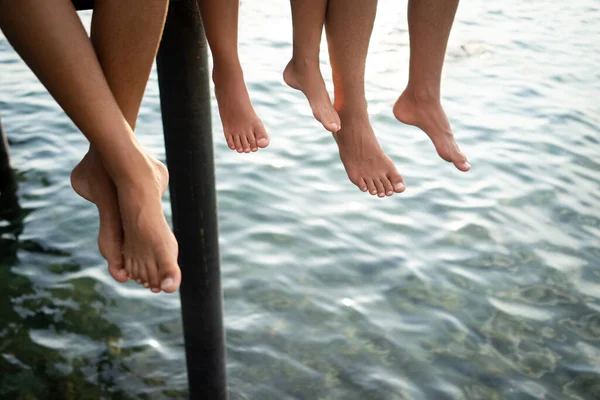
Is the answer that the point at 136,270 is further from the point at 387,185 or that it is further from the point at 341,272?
the point at 341,272

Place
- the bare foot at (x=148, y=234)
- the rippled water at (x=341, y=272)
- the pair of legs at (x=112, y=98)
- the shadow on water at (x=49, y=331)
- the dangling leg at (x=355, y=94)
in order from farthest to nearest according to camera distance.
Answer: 1. the rippled water at (x=341, y=272)
2. the shadow on water at (x=49, y=331)
3. the dangling leg at (x=355, y=94)
4. the bare foot at (x=148, y=234)
5. the pair of legs at (x=112, y=98)

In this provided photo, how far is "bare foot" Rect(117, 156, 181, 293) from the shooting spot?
1.32m

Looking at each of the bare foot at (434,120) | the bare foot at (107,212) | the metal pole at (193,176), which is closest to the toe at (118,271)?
the bare foot at (107,212)

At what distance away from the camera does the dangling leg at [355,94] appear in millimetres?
1694

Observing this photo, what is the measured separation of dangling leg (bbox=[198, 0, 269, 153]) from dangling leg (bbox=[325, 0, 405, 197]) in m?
0.23

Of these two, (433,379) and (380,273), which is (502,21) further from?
(433,379)

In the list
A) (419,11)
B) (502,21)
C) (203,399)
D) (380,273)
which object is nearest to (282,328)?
(380,273)

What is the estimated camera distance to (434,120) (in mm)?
1981

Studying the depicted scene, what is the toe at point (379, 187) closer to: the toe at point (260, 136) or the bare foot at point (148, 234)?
the toe at point (260, 136)

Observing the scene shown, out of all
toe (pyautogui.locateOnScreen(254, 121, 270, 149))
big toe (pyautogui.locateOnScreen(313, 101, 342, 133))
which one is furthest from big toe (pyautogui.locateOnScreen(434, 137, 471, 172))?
toe (pyautogui.locateOnScreen(254, 121, 270, 149))

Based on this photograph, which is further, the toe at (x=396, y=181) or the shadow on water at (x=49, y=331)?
the shadow on water at (x=49, y=331)

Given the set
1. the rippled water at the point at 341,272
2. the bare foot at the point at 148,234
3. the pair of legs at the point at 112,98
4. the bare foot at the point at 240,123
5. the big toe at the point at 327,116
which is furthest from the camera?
the rippled water at the point at 341,272

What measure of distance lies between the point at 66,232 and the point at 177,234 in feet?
6.82

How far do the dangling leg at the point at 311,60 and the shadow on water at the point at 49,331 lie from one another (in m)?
1.79
